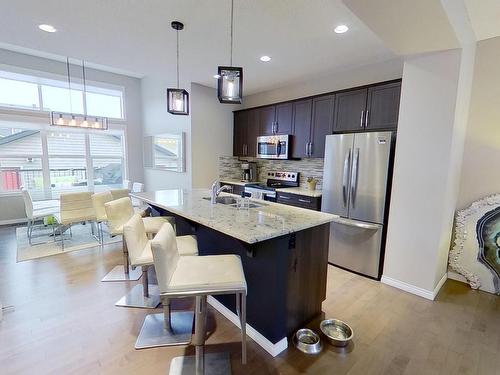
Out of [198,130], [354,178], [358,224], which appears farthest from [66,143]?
[358,224]

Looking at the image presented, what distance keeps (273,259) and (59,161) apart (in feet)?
18.8

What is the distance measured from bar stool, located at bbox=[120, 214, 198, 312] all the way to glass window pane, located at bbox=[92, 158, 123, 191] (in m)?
4.31

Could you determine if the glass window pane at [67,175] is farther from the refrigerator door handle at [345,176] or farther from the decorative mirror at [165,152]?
the refrigerator door handle at [345,176]

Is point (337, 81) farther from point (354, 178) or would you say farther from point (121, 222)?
point (121, 222)

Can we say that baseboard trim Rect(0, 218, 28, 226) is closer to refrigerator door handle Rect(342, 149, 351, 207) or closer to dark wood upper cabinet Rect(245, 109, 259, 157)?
dark wood upper cabinet Rect(245, 109, 259, 157)

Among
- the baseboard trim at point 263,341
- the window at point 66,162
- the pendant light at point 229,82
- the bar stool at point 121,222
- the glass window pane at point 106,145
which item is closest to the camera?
the baseboard trim at point 263,341

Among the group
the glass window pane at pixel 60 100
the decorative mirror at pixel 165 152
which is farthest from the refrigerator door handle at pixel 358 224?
the glass window pane at pixel 60 100

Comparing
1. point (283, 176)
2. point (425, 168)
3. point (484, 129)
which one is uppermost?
point (484, 129)

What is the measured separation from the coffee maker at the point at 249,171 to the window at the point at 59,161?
3138 mm

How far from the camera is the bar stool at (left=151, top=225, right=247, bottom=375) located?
1430 mm

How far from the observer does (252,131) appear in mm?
4922

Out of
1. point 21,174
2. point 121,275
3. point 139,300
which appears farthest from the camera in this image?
point 21,174

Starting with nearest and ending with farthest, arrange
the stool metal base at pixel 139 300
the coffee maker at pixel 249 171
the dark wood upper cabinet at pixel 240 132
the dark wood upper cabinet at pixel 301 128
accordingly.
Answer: the stool metal base at pixel 139 300, the dark wood upper cabinet at pixel 301 128, the dark wood upper cabinet at pixel 240 132, the coffee maker at pixel 249 171

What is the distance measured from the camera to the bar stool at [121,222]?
2.64 meters
